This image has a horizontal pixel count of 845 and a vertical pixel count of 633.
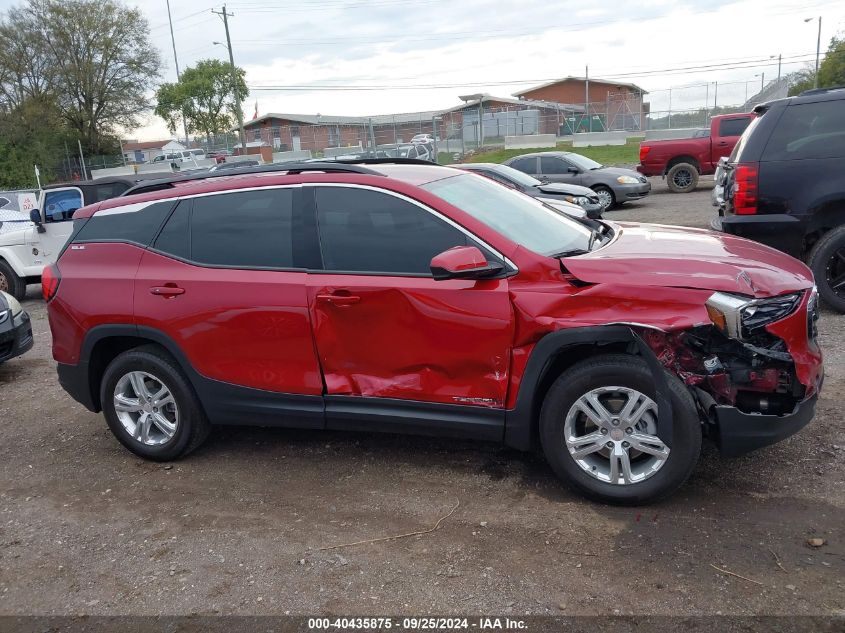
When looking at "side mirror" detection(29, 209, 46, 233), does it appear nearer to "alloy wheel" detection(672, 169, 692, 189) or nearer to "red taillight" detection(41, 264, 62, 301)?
"red taillight" detection(41, 264, 62, 301)

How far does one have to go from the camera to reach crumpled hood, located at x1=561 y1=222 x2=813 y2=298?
11.5ft

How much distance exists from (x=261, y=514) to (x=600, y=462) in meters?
1.88

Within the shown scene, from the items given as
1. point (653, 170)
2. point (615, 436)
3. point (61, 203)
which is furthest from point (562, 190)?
point (615, 436)

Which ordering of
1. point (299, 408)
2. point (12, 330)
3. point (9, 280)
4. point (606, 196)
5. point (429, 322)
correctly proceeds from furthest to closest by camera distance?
1. point (606, 196)
2. point (9, 280)
3. point (12, 330)
4. point (299, 408)
5. point (429, 322)

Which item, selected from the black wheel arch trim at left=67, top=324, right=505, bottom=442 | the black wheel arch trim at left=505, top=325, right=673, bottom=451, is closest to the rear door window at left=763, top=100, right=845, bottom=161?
the black wheel arch trim at left=505, top=325, right=673, bottom=451

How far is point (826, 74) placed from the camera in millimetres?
44719

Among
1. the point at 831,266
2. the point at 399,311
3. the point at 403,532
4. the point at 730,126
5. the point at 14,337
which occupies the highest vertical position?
the point at 730,126

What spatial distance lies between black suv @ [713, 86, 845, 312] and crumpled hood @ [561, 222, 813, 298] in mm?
2588

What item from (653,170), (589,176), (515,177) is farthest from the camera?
(653,170)

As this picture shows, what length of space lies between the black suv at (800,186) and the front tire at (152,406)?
4.96 meters

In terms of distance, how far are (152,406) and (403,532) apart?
2.03m

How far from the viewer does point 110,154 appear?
56.8 m

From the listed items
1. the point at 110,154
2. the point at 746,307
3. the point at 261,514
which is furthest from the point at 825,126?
the point at 110,154

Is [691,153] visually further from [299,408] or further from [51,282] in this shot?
[51,282]
